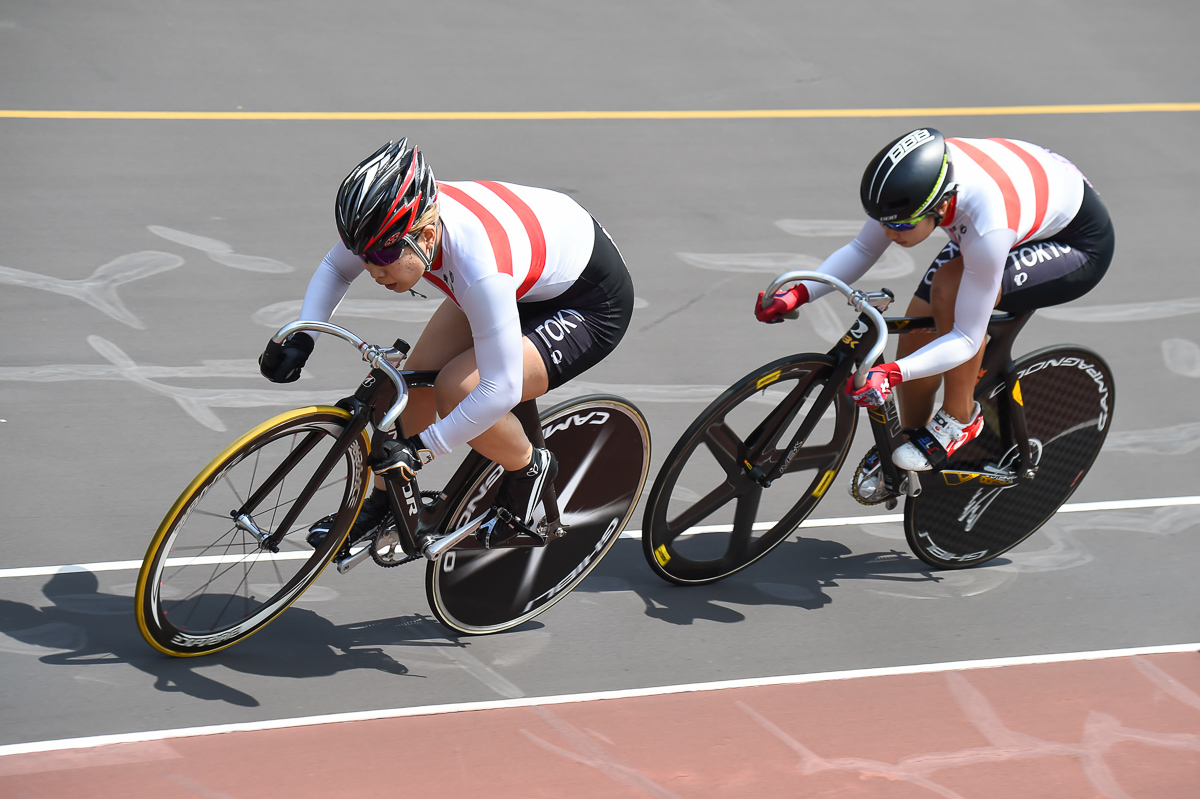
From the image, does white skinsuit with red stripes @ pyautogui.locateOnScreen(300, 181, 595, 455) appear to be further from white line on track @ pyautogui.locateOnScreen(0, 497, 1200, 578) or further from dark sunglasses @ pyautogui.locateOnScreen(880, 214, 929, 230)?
white line on track @ pyautogui.locateOnScreen(0, 497, 1200, 578)

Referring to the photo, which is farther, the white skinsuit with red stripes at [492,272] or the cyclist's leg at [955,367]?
the cyclist's leg at [955,367]

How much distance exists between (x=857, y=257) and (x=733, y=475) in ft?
3.29

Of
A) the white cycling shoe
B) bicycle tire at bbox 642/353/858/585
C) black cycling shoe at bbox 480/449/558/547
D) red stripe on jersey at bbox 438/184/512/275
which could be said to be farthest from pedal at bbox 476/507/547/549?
the white cycling shoe

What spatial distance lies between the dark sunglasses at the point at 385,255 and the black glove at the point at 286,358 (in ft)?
1.32

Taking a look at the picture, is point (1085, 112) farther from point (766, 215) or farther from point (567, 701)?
point (567, 701)

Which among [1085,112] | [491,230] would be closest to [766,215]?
[1085,112]

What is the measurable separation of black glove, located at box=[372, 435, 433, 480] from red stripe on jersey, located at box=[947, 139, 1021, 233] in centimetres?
220

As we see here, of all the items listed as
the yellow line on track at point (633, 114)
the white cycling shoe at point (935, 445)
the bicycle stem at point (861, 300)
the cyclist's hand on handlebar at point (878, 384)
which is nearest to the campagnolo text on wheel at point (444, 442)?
the bicycle stem at point (861, 300)

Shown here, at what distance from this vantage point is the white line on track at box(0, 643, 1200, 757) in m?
3.72

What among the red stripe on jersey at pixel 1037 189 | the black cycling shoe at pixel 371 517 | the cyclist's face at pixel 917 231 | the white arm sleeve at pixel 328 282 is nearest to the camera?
the white arm sleeve at pixel 328 282

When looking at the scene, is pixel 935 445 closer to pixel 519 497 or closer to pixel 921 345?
pixel 921 345

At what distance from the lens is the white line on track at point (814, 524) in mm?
4535

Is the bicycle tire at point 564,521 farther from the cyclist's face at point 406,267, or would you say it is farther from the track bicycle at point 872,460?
the cyclist's face at point 406,267

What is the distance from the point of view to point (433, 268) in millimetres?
3652
